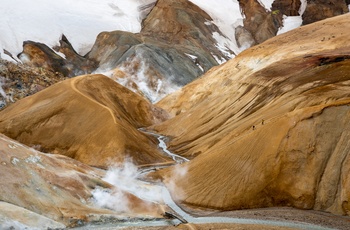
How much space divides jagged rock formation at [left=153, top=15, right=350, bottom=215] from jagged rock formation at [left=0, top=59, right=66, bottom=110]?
42.6 feet

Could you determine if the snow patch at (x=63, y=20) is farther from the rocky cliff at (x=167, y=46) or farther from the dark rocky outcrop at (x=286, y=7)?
the dark rocky outcrop at (x=286, y=7)

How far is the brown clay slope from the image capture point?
115 ft

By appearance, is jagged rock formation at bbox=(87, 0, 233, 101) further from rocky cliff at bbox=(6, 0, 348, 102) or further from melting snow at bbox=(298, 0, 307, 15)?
melting snow at bbox=(298, 0, 307, 15)

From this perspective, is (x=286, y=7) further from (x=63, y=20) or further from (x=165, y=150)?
(x=165, y=150)

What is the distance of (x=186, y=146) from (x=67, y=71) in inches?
1148

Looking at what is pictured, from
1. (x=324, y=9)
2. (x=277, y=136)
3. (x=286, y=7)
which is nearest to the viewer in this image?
(x=277, y=136)

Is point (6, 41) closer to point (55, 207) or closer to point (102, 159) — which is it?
point (102, 159)

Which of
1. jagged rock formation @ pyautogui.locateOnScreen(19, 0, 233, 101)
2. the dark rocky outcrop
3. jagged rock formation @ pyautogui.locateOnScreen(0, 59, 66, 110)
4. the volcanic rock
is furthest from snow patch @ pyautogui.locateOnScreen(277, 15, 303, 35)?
jagged rock formation @ pyautogui.locateOnScreen(0, 59, 66, 110)

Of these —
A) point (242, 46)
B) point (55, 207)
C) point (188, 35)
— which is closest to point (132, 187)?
point (55, 207)

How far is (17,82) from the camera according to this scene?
1833 inches

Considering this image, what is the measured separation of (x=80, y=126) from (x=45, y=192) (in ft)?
57.4

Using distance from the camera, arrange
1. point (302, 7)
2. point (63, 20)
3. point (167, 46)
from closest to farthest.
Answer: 1. point (167, 46)
2. point (63, 20)
3. point (302, 7)

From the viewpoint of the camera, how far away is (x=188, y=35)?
7531cm

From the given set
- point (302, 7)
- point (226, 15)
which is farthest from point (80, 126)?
point (302, 7)
